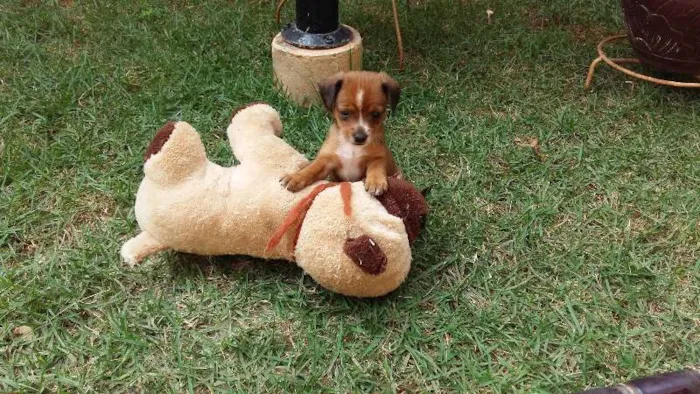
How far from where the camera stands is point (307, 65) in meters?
3.62

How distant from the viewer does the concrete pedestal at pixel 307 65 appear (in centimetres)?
362

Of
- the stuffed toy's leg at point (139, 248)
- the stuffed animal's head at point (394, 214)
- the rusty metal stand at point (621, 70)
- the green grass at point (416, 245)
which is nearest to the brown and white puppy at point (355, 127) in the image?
the stuffed animal's head at point (394, 214)

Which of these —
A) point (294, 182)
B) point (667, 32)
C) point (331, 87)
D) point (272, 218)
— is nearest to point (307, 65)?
point (331, 87)

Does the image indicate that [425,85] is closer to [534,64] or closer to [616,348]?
[534,64]

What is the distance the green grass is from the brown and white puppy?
0.43m

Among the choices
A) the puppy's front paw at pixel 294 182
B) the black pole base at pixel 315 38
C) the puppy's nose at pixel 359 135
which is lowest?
the black pole base at pixel 315 38

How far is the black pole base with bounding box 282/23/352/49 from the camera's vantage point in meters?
3.66

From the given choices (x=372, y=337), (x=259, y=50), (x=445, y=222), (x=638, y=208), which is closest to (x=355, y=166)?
(x=445, y=222)

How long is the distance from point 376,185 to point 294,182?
31cm

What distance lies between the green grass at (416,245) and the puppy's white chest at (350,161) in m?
0.41

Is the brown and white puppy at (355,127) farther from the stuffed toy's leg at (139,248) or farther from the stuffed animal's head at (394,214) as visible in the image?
the stuffed toy's leg at (139,248)

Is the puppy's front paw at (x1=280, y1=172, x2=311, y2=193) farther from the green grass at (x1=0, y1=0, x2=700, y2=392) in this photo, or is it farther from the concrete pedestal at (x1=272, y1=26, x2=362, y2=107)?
the concrete pedestal at (x1=272, y1=26, x2=362, y2=107)

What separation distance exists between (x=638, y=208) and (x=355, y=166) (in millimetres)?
1398

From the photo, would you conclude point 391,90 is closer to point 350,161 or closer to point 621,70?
point 350,161
